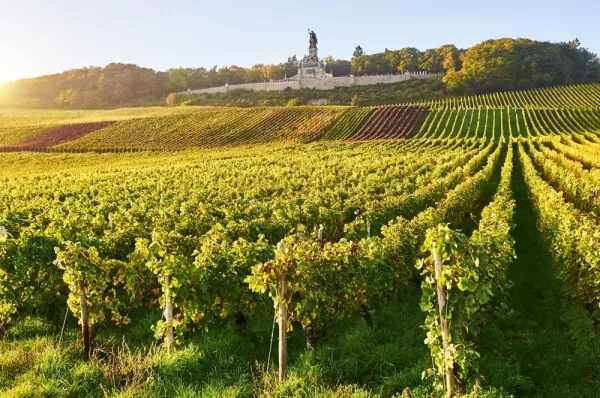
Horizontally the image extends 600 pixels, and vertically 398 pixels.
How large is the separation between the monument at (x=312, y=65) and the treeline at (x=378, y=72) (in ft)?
22.2

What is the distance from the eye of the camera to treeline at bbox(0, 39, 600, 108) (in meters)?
120

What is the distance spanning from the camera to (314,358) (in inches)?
294

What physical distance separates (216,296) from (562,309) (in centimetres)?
772

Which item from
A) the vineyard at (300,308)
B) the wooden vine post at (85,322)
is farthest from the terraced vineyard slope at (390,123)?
the wooden vine post at (85,322)

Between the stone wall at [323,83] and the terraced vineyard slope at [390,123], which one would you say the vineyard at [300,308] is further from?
the stone wall at [323,83]

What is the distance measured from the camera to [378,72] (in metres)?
154

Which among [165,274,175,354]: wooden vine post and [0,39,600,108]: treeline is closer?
[165,274,175,354]: wooden vine post

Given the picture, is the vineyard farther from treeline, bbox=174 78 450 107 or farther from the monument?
the monument

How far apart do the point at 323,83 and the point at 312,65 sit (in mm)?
12457

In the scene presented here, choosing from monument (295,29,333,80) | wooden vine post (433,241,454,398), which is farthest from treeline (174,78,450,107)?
wooden vine post (433,241,454,398)

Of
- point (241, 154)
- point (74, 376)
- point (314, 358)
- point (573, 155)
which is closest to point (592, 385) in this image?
point (314, 358)

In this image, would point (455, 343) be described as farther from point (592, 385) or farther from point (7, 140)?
point (7, 140)

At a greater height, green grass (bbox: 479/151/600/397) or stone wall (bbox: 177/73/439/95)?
stone wall (bbox: 177/73/439/95)

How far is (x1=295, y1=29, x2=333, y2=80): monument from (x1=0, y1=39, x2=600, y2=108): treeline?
6.75m
